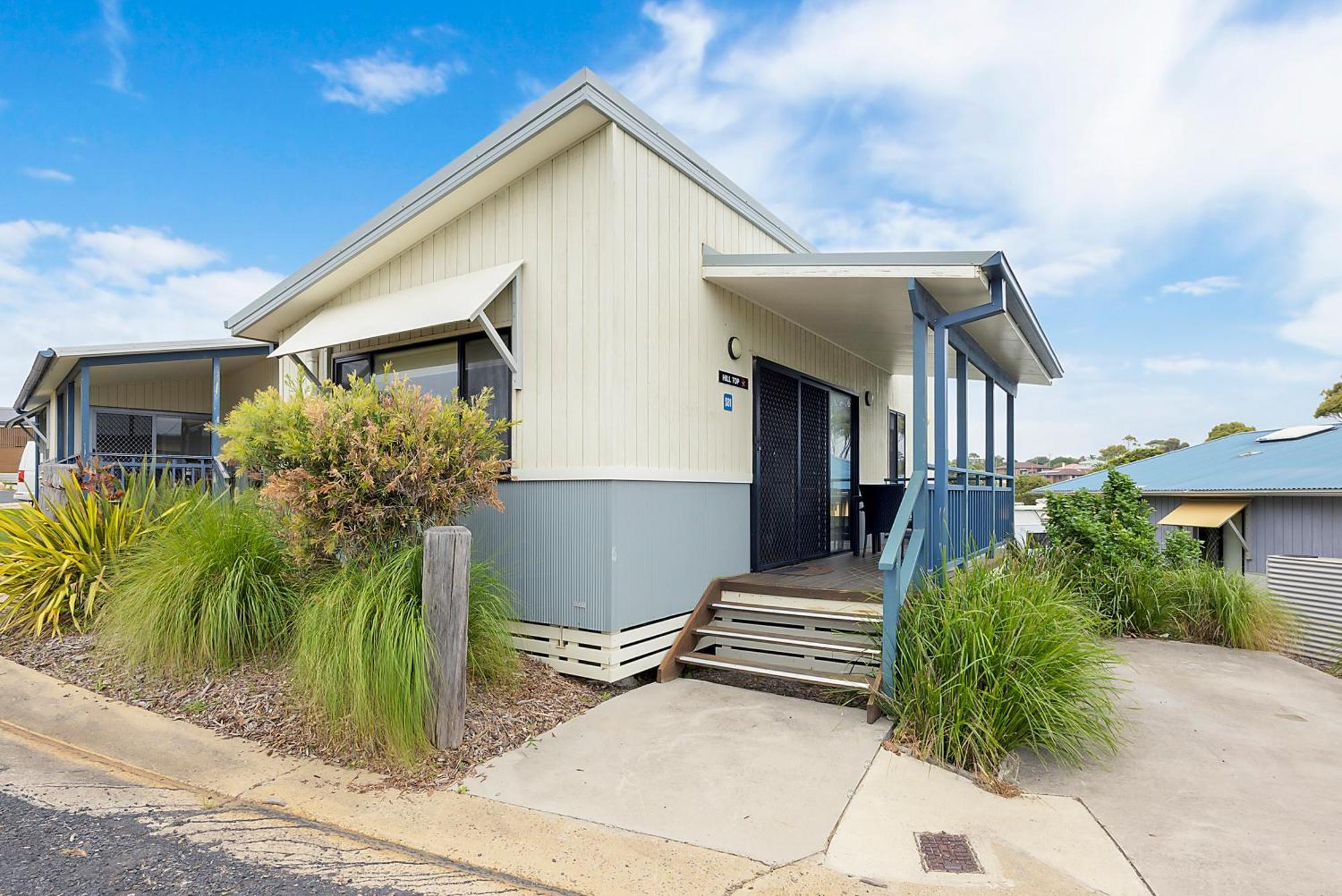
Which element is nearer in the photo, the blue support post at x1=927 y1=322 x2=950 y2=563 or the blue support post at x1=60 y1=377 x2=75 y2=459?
the blue support post at x1=927 y1=322 x2=950 y2=563

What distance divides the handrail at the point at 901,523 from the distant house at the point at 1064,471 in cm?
4413

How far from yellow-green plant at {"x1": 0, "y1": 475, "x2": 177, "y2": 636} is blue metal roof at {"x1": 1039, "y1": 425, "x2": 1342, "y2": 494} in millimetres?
11787

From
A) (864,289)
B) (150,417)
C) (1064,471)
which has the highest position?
(864,289)

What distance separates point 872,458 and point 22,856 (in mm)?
8612

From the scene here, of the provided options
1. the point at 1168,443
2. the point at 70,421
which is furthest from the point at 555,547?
the point at 1168,443

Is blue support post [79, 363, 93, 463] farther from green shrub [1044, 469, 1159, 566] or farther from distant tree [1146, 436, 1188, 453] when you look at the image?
distant tree [1146, 436, 1188, 453]

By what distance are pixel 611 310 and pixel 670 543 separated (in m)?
1.71

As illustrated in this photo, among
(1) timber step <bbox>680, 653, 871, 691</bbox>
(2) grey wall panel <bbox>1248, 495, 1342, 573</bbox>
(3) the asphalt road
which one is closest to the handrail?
(1) timber step <bbox>680, 653, 871, 691</bbox>

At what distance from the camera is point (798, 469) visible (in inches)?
289

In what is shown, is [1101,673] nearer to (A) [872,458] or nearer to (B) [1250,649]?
(B) [1250,649]

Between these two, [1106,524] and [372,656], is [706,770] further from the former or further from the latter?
[1106,524]

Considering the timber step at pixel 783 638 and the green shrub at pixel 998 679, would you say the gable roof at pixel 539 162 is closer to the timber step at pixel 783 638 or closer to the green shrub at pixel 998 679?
the timber step at pixel 783 638

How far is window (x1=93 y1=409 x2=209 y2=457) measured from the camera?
11.4m

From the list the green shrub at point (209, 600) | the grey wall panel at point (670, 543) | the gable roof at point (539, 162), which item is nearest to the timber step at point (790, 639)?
the grey wall panel at point (670, 543)
